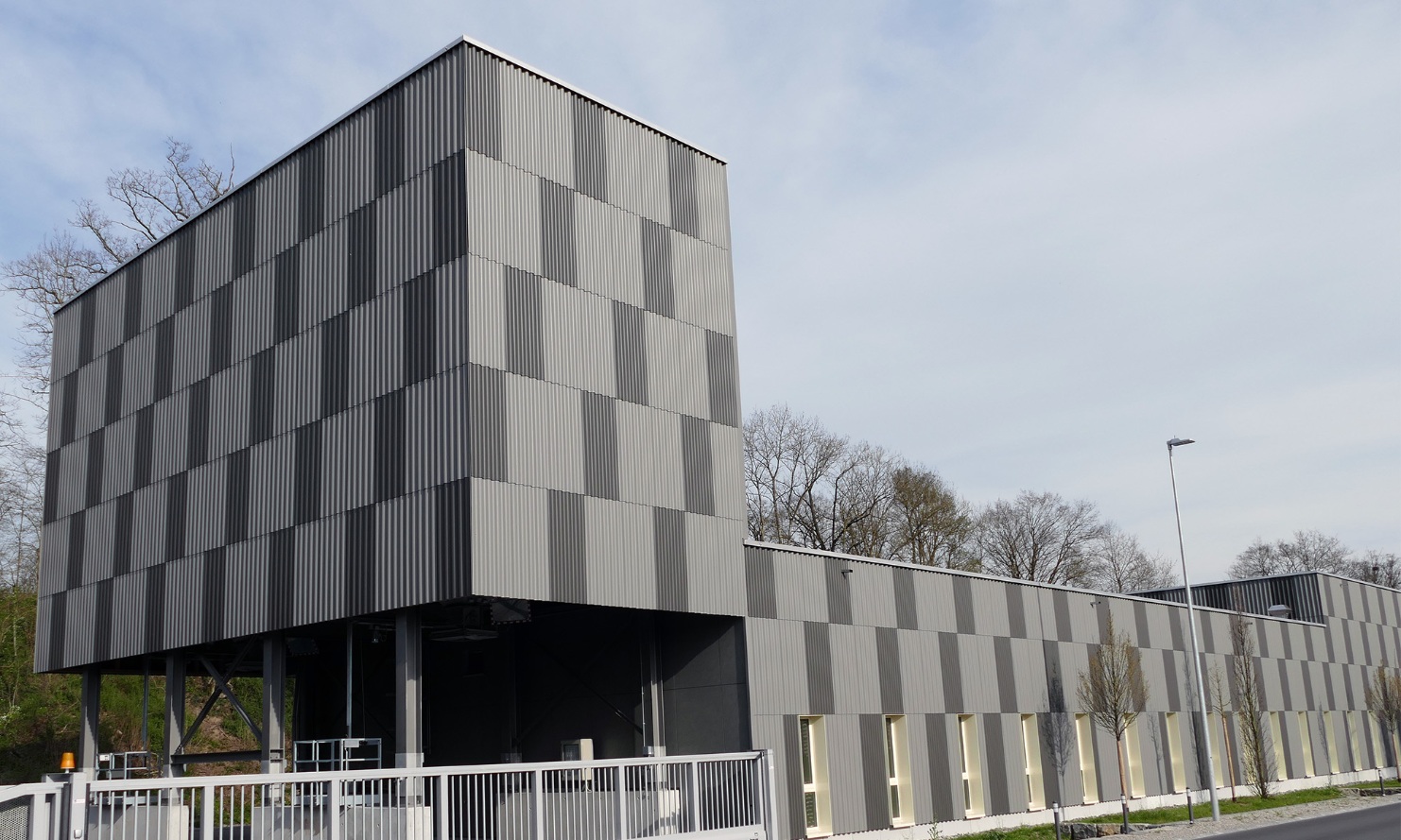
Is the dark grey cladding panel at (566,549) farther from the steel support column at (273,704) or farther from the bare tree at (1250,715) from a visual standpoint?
the bare tree at (1250,715)

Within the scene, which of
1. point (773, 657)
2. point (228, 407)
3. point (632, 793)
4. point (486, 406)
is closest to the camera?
point (632, 793)

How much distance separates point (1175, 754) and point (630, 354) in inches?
1005

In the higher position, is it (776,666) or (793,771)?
(776,666)

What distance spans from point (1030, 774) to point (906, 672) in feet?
20.8

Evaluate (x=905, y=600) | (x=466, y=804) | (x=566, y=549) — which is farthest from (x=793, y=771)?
(x=466, y=804)

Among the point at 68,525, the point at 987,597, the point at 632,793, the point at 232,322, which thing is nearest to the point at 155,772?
the point at 68,525

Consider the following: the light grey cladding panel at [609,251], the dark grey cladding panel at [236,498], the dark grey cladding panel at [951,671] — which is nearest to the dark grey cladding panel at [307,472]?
the dark grey cladding panel at [236,498]

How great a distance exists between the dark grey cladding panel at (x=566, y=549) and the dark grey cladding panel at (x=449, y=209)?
4.98 m

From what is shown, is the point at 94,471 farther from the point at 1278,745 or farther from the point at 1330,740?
the point at 1330,740

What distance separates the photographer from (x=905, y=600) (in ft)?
103

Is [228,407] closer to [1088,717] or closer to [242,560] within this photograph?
[242,560]

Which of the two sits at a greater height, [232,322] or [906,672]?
[232,322]

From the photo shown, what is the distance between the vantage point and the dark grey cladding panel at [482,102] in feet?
80.1

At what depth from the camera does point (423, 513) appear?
76.7 feet
